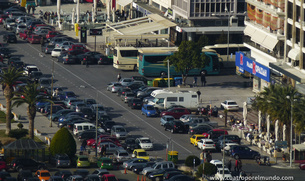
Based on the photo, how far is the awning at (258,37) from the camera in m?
118

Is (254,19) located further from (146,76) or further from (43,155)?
(43,155)

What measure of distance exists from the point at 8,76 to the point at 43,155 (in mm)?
15128

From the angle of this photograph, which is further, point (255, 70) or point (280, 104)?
point (255, 70)

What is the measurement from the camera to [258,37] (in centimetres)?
11981

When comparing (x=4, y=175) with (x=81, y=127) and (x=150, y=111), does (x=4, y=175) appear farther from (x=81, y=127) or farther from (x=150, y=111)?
(x=150, y=111)

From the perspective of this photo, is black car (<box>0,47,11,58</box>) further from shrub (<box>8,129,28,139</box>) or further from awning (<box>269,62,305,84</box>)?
awning (<box>269,62,305,84</box>)

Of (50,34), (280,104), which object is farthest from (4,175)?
(50,34)

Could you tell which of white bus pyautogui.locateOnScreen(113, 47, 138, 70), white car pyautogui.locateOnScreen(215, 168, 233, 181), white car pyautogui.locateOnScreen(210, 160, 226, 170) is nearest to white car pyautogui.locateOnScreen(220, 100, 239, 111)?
white car pyautogui.locateOnScreen(210, 160, 226, 170)

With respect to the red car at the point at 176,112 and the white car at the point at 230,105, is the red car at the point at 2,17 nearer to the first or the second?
the red car at the point at 176,112

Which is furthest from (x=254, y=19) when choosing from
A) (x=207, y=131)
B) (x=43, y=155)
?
(x=43, y=155)

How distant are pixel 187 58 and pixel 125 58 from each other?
14384 millimetres

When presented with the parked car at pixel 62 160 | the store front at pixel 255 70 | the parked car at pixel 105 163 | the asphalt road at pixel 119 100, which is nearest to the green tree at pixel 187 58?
the asphalt road at pixel 119 100

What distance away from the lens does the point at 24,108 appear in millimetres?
117312

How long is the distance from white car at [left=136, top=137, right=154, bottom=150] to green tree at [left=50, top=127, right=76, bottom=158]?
27.2 feet
